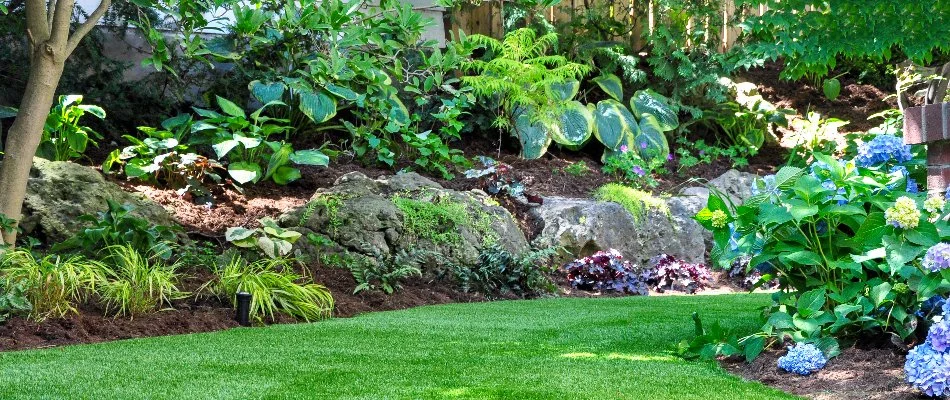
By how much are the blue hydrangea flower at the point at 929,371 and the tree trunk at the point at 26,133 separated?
466 cm

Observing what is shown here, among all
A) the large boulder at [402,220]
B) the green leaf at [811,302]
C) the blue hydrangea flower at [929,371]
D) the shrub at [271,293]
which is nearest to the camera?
the blue hydrangea flower at [929,371]

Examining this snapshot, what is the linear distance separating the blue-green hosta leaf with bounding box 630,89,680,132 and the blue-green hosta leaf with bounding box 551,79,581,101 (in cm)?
88

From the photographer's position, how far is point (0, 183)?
534 centimetres

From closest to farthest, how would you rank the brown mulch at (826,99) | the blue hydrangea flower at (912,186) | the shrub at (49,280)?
the blue hydrangea flower at (912,186), the shrub at (49,280), the brown mulch at (826,99)

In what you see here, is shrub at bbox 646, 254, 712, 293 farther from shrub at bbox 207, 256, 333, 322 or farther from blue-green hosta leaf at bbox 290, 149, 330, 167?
shrub at bbox 207, 256, 333, 322

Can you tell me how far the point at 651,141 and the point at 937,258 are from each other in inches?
305

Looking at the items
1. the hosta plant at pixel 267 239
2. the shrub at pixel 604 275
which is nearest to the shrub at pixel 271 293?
the hosta plant at pixel 267 239

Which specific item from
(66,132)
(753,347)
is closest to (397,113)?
(66,132)

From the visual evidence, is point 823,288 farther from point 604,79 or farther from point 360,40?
point 604,79

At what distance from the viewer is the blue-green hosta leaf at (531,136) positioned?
10.0 m

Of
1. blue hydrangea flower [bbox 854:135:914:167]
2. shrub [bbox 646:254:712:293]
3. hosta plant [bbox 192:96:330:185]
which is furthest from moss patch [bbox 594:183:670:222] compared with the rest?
blue hydrangea flower [bbox 854:135:914:167]

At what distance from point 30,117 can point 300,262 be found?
1790mm

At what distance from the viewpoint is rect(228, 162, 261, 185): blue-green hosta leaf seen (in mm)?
7393

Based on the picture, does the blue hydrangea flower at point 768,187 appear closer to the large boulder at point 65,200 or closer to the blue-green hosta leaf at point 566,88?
the large boulder at point 65,200
